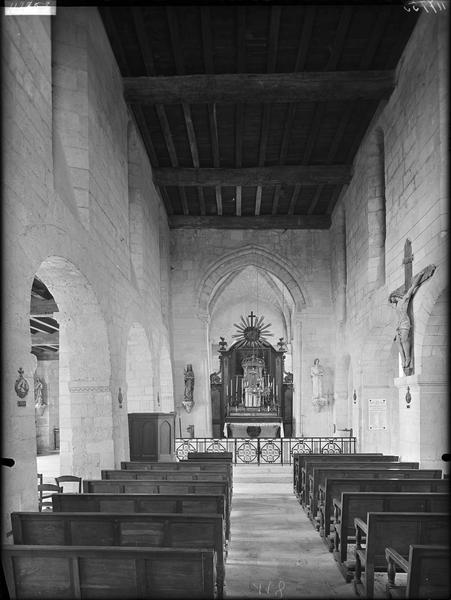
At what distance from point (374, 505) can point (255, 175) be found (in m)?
10.7

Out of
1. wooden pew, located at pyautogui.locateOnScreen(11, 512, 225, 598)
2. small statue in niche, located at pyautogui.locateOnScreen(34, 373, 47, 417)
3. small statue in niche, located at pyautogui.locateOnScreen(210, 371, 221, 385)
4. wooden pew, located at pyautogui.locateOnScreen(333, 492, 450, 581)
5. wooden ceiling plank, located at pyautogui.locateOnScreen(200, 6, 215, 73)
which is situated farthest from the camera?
small statue in niche, located at pyautogui.locateOnScreen(210, 371, 221, 385)

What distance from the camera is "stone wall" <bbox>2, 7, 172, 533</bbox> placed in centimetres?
544

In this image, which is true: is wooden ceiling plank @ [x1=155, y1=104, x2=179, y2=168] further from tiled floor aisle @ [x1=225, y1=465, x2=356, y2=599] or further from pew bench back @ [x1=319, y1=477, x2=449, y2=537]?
pew bench back @ [x1=319, y1=477, x2=449, y2=537]

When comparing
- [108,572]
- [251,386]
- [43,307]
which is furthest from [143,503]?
[251,386]

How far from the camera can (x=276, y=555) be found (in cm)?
622

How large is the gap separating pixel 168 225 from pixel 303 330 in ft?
16.8

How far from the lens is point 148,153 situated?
14289mm

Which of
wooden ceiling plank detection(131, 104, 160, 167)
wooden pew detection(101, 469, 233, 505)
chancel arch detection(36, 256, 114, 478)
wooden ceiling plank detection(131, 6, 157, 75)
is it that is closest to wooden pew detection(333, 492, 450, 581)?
wooden pew detection(101, 469, 233, 505)

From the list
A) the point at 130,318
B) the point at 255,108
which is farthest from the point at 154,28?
the point at 130,318

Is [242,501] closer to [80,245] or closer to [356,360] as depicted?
[80,245]

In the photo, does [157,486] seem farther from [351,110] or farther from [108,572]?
[351,110]

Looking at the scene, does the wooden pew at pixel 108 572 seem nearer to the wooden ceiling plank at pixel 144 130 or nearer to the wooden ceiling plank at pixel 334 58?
the wooden ceiling plank at pixel 334 58

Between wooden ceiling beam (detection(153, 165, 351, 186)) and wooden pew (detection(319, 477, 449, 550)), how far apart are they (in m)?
9.74

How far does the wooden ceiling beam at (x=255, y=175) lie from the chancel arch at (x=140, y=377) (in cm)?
416
